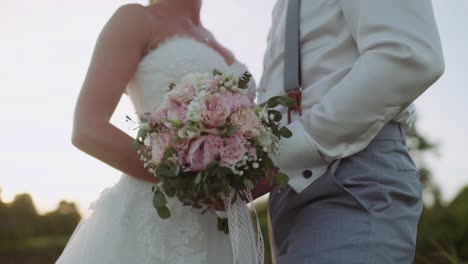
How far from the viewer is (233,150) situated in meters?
2.48

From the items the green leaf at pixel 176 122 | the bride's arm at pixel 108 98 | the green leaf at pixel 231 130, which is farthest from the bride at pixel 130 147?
the green leaf at pixel 231 130

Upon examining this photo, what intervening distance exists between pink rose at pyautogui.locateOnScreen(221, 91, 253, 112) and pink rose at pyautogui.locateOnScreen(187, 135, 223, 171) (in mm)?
148

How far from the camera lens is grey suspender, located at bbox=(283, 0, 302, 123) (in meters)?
2.92

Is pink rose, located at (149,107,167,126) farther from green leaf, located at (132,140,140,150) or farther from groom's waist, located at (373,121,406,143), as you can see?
groom's waist, located at (373,121,406,143)

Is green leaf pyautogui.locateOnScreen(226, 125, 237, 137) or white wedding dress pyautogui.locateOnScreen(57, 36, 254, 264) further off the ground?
green leaf pyautogui.locateOnScreen(226, 125, 237, 137)

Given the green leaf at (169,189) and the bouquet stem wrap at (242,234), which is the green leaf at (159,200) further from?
the bouquet stem wrap at (242,234)

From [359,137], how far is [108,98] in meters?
1.23

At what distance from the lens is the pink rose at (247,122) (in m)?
2.54

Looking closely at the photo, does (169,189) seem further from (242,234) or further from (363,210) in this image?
(363,210)

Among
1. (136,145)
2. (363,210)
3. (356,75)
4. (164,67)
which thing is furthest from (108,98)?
(363,210)

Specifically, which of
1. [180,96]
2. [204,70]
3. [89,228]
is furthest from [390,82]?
[89,228]

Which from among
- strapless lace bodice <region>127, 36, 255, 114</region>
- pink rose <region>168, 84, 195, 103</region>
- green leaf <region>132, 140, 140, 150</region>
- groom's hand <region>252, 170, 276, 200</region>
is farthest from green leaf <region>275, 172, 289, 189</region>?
strapless lace bodice <region>127, 36, 255, 114</region>

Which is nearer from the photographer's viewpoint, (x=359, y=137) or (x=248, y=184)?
(x=248, y=184)

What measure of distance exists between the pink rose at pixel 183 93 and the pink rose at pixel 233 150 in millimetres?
254
